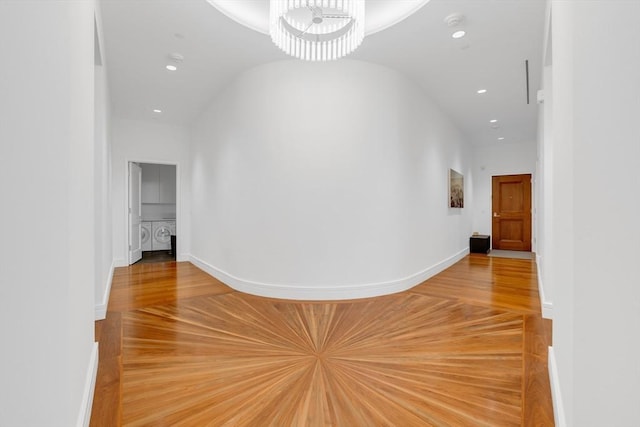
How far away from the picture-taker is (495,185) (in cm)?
921

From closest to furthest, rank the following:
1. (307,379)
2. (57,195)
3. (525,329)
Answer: (57,195) → (307,379) → (525,329)

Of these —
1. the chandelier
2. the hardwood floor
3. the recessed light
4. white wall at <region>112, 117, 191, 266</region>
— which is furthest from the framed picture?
white wall at <region>112, 117, 191, 266</region>

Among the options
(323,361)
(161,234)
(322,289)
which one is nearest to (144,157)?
(161,234)

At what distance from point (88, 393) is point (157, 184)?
773 centimetres

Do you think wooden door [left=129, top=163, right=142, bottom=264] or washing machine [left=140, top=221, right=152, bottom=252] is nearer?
wooden door [left=129, top=163, right=142, bottom=264]

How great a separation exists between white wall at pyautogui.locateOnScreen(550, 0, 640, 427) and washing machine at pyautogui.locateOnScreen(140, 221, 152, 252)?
8807 millimetres

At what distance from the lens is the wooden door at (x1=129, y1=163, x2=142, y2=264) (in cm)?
656

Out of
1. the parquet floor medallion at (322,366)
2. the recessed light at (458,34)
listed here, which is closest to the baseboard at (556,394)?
the parquet floor medallion at (322,366)

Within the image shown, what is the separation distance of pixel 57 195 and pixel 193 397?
54.0 inches

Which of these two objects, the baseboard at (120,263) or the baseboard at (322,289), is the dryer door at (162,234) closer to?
the baseboard at (120,263)

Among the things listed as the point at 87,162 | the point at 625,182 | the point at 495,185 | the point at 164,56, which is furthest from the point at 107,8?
the point at 495,185

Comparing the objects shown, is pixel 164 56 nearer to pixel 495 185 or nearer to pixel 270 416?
pixel 270 416

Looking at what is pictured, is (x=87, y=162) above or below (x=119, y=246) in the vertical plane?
above

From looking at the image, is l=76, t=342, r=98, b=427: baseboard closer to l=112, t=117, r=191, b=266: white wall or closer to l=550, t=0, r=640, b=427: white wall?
l=550, t=0, r=640, b=427: white wall
